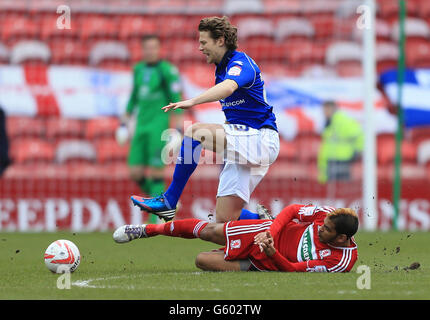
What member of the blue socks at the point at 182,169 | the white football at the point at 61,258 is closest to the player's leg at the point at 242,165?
the blue socks at the point at 182,169

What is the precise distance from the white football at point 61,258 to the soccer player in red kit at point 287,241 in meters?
0.85

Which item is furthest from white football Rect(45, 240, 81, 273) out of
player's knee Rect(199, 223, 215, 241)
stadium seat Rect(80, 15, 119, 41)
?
stadium seat Rect(80, 15, 119, 41)

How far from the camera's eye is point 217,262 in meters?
6.10

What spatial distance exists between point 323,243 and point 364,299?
1268mm

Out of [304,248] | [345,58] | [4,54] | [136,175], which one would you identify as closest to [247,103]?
[304,248]

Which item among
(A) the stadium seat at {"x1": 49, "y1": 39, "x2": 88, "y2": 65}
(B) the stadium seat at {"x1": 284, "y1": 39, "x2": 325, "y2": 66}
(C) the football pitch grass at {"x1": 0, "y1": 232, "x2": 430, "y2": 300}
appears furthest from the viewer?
(A) the stadium seat at {"x1": 49, "y1": 39, "x2": 88, "y2": 65}

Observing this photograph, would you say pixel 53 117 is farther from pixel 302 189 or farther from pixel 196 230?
pixel 196 230

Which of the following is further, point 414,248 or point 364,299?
point 414,248

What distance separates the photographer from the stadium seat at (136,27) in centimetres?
1402

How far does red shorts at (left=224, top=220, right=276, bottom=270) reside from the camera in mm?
→ 5945

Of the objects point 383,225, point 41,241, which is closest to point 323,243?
point 41,241

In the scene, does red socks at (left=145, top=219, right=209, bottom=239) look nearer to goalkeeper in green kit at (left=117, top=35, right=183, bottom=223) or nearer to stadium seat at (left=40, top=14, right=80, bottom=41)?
goalkeeper in green kit at (left=117, top=35, right=183, bottom=223)

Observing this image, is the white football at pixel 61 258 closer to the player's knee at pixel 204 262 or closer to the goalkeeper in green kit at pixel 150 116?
the player's knee at pixel 204 262

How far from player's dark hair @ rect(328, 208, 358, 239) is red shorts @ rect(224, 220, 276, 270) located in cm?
58
